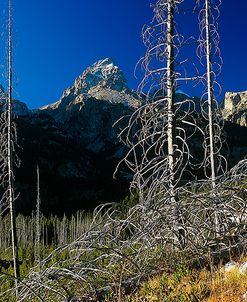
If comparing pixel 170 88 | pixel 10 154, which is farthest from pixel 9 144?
pixel 170 88

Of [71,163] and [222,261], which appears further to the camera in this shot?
[71,163]

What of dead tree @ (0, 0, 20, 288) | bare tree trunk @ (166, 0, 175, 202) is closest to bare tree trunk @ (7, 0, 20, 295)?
dead tree @ (0, 0, 20, 288)

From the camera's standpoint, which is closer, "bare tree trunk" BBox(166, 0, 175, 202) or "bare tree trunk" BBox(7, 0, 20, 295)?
"bare tree trunk" BBox(166, 0, 175, 202)

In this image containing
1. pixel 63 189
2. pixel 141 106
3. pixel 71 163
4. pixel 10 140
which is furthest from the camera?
pixel 71 163

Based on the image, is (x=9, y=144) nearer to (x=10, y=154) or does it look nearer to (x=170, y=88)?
(x=10, y=154)

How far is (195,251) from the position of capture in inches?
220

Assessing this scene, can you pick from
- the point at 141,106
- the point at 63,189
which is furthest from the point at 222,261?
the point at 63,189

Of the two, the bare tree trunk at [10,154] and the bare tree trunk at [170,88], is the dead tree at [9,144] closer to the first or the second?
the bare tree trunk at [10,154]

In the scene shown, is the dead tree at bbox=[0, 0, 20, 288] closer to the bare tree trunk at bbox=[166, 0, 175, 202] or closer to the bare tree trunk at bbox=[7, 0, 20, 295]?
the bare tree trunk at bbox=[7, 0, 20, 295]

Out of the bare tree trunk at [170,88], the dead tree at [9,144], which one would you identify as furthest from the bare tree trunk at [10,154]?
the bare tree trunk at [170,88]

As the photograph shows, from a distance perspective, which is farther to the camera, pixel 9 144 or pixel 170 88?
pixel 9 144

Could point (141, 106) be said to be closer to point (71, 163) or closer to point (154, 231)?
point (154, 231)

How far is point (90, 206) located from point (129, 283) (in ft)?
468

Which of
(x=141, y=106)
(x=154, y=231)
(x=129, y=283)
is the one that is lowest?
(x=129, y=283)
